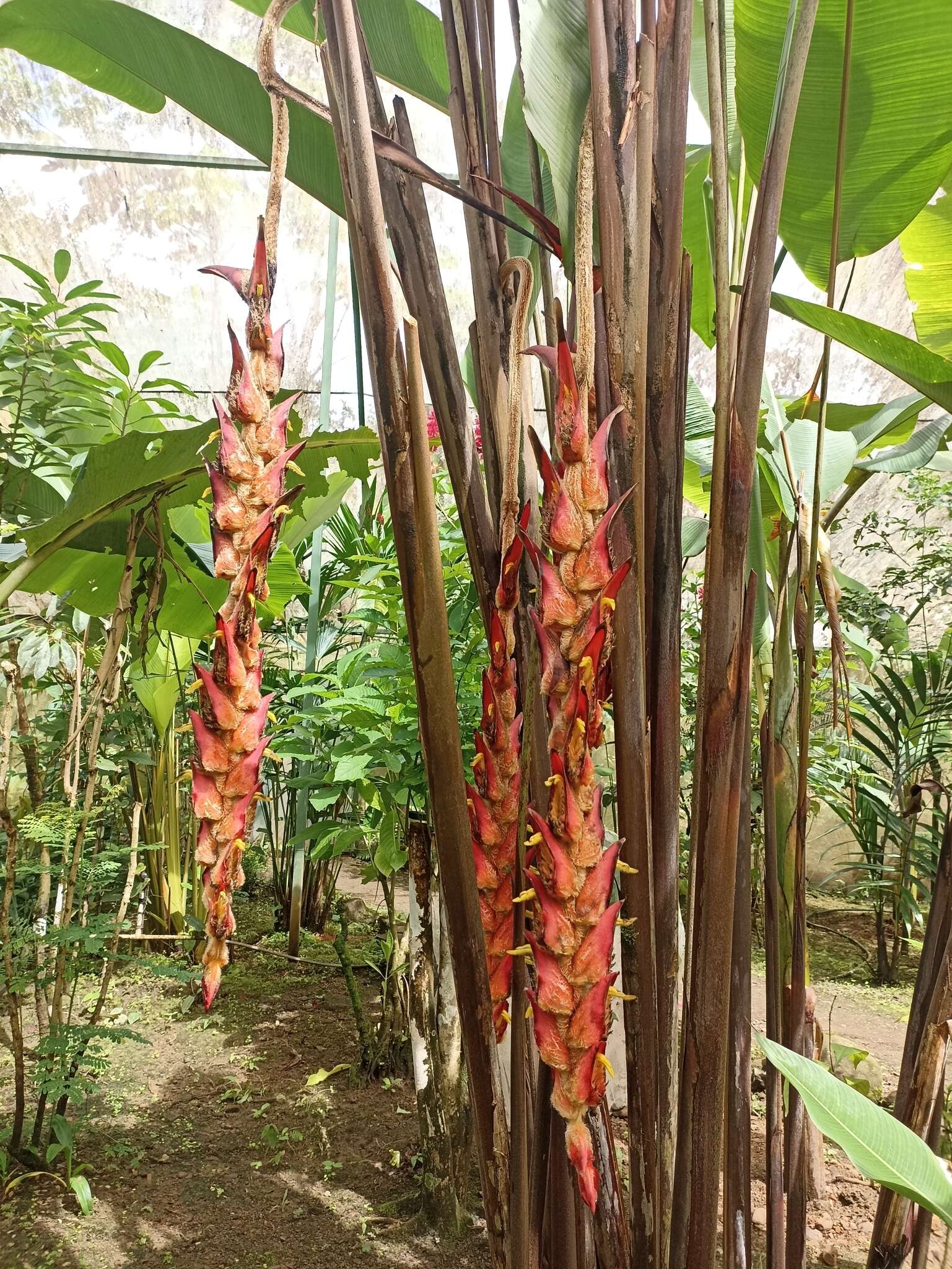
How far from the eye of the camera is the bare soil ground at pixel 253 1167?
2.85 feet

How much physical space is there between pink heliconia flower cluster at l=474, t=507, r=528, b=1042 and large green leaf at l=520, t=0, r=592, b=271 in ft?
0.47

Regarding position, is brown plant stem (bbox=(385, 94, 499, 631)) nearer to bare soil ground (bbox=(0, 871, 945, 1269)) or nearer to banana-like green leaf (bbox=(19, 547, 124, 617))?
banana-like green leaf (bbox=(19, 547, 124, 617))

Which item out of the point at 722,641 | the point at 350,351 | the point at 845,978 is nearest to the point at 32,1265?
the point at 722,641

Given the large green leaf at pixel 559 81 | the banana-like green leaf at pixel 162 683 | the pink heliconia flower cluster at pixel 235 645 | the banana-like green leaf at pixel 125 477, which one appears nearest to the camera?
the pink heliconia flower cluster at pixel 235 645

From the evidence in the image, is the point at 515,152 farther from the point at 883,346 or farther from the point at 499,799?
the point at 499,799

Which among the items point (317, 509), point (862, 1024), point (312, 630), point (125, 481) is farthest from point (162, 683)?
point (862, 1024)

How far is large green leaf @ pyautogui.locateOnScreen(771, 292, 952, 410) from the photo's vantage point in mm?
443

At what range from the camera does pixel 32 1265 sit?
814 millimetres

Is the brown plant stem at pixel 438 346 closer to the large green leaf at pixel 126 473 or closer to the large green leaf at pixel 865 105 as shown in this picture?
the large green leaf at pixel 865 105

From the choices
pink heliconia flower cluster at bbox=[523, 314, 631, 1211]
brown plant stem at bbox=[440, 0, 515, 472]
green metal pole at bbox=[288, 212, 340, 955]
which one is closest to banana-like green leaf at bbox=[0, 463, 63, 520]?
green metal pole at bbox=[288, 212, 340, 955]

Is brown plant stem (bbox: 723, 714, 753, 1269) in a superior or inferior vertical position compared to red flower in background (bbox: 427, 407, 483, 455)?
inferior

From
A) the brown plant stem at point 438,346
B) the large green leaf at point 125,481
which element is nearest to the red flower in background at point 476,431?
the brown plant stem at point 438,346

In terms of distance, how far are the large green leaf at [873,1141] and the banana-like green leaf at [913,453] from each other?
0.56 meters

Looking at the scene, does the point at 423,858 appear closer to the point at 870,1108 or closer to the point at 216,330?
the point at 870,1108
